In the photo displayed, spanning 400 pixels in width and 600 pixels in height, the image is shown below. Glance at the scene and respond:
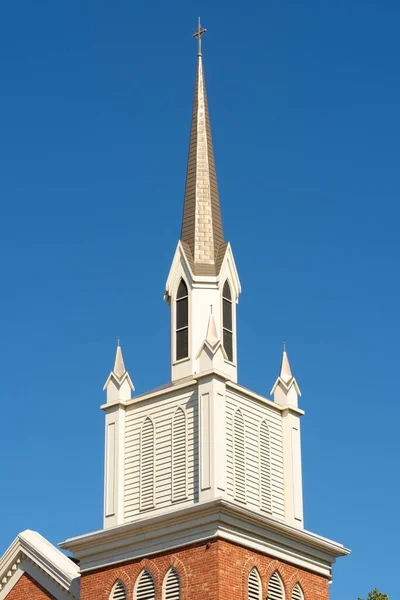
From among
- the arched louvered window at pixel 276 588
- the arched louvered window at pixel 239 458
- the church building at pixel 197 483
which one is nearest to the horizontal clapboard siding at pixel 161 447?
the church building at pixel 197 483

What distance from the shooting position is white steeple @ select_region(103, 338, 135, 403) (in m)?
37.8

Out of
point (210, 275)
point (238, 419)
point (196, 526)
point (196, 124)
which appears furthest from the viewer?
point (196, 124)

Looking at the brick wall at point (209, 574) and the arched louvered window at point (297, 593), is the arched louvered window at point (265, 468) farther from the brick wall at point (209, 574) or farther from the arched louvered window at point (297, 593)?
the arched louvered window at point (297, 593)

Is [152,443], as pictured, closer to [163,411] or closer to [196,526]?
[163,411]

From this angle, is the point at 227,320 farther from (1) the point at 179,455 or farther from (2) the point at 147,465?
(2) the point at 147,465

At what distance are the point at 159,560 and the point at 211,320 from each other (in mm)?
6558

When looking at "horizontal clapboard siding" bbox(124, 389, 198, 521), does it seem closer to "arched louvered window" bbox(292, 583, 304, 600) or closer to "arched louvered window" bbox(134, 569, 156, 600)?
"arched louvered window" bbox(134, 569, 156, 600)

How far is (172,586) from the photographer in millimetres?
34188

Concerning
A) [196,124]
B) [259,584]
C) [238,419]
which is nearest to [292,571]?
[259,584]

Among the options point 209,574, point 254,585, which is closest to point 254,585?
point 254,585

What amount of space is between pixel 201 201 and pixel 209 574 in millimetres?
11651

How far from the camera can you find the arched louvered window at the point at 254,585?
112 feet

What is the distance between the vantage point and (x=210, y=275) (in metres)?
38.6

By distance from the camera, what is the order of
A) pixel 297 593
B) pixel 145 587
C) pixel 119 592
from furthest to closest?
pixel 297 593 < pixel 119 592 < pixel 145 587
